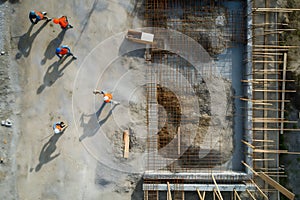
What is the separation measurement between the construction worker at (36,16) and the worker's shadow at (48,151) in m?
5.44

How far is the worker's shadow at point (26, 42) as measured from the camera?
1283 cm

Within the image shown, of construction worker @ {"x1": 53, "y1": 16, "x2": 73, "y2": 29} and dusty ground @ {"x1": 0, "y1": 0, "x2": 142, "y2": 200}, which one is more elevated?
construction worker @ {"x1": 53, "y1": 16, "x2": 73, "y2": 29}

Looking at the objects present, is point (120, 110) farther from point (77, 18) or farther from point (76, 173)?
point (77, 18)

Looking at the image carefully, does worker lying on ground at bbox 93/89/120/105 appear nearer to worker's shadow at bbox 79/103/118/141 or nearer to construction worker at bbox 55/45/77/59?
worker's shadow at bbox 79/103/118/141

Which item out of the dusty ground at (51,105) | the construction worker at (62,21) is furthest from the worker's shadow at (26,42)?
the construction worker at (62,21)

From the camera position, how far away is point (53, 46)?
1287 cm

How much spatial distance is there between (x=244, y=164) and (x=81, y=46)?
9.57m

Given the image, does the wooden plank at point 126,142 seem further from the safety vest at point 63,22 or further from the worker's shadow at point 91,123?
the safety vest at point 63,22

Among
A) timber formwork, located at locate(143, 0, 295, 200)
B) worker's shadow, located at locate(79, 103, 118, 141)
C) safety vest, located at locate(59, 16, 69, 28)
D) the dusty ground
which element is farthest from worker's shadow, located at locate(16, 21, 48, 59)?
timber formwork, located at locate(143, 0, 295, 200)

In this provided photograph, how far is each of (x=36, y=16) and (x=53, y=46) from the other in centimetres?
150

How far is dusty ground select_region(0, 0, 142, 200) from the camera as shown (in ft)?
42.1

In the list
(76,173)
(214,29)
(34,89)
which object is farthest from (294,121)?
(34,89)

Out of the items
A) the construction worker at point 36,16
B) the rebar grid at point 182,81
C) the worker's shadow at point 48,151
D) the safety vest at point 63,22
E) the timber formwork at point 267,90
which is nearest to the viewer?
the construction worker at point 36,16

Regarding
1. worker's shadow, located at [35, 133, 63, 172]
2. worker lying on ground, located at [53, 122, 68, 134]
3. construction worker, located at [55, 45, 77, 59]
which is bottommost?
worker's shadow, located at [35, 133, 63, 172]
